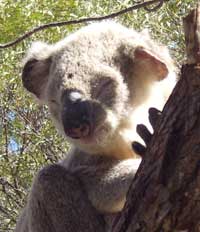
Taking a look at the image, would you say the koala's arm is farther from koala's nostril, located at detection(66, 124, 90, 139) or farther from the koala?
koala's nostril, located at detection(66, 124, 90, 139)

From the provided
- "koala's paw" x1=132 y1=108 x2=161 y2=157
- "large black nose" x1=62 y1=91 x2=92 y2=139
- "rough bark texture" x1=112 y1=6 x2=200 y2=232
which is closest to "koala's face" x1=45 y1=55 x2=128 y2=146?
"large black nose" x1=62 y1=91 x2=92 y2=139

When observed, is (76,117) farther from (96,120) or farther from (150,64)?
(150,64)

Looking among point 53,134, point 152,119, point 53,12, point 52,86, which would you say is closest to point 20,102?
point 53,134

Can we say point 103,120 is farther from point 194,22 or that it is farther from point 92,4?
point 92,4

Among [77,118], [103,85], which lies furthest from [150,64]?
[77,118]

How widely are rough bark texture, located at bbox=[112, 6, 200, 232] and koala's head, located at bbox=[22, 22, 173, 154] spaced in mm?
937

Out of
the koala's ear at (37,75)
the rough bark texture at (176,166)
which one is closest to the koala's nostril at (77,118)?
the koala's ear at (37,75)

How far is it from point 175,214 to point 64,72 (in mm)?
1414

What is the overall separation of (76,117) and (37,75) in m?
0.74

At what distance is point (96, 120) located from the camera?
10.0 feet

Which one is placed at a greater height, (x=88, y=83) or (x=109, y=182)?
(x=88, y=83)

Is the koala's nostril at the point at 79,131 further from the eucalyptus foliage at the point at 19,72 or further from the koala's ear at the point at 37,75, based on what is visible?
the eucalyptus foliage at the point at 19,72

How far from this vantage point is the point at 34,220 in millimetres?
3158

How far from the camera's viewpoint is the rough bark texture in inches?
75.0
